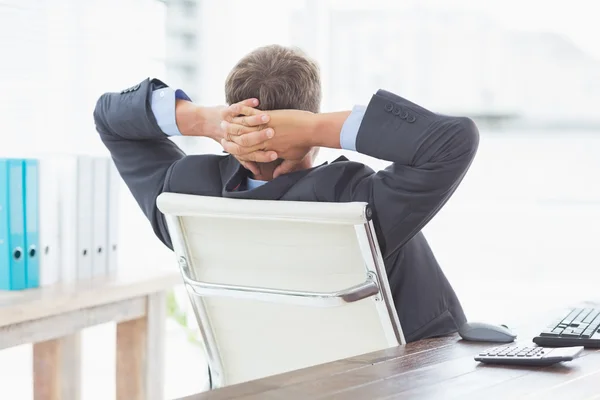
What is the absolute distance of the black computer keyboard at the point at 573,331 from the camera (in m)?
1.12

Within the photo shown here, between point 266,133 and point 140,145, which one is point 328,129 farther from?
point 140,145

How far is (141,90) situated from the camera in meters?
1.53

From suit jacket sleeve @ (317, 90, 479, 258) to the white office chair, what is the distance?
0.20ft

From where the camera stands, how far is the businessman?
123 centimetres

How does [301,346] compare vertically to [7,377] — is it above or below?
above

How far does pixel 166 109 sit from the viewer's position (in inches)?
58.9

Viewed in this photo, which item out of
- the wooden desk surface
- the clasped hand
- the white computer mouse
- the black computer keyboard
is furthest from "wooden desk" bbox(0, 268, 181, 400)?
the black computer keyboard

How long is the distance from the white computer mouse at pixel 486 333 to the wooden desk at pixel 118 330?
1.05 metres

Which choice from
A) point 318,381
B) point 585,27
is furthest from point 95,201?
point 585,27

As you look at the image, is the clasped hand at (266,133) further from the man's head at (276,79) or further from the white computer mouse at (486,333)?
the white computer mouse at (486,333)

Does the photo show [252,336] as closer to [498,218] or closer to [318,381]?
[318,381]

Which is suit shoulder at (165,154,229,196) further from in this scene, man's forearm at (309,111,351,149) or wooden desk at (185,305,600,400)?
wooden desk at (185,305,600,400)

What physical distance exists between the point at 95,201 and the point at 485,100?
206 centimetres

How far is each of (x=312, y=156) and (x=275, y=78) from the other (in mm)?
165
